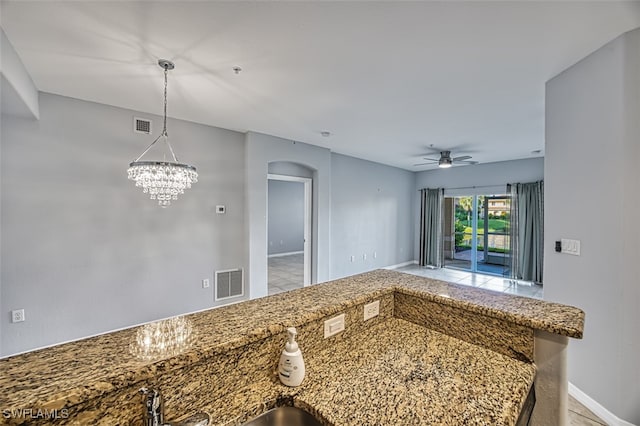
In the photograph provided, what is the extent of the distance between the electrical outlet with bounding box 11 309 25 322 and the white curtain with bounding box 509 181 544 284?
7765 mm

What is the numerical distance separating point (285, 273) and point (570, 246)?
5391mm

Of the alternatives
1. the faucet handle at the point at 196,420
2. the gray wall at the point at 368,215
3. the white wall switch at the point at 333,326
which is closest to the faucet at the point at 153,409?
the faucet handle at the point at 196,420

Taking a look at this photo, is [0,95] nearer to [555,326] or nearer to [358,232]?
[555,326]

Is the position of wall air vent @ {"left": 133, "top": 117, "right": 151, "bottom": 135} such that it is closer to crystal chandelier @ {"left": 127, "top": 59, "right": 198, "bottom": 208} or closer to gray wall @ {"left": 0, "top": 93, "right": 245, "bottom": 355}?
gray wall @ {"left": 0, "top": 93, "right": 245, "bottom": 355}

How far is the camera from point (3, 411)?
1.77ft

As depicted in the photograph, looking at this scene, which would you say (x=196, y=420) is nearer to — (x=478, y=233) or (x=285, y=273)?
(x=285, y=273)

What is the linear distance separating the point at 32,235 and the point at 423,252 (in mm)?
7435

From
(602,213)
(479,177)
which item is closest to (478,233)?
(479,177)

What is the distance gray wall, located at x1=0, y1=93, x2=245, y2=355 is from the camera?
2.71 meters

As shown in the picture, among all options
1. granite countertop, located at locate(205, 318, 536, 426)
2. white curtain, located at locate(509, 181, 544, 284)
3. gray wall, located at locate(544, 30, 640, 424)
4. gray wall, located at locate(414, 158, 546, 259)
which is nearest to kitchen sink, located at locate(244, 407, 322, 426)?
granite countertop, located at locate(205, 318, 536, 426)

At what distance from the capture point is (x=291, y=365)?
883mm

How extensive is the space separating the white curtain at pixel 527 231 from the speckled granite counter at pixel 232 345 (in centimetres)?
554

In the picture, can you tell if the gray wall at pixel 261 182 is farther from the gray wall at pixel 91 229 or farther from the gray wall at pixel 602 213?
the gray wall at pixel 602 213

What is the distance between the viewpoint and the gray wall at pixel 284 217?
9000 mm
